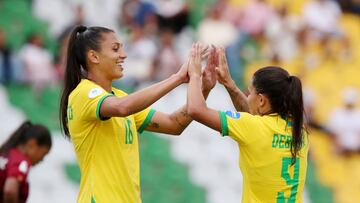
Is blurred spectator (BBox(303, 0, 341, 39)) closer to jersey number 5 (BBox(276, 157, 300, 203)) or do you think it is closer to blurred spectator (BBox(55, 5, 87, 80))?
blurred spectator (BBox(55, 5, 87, 80))

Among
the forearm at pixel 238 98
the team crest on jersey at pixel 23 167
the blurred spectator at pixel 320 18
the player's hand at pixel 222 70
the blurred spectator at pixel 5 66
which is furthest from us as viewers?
the blurred spectator at pixel 320 18

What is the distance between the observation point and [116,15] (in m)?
11.9

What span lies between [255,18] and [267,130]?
7943mm

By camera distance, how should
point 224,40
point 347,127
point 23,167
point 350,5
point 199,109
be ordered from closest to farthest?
point 199,109, point 23,167, point 347,127, point 224,40, point 350,5

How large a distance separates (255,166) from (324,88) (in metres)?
8.14

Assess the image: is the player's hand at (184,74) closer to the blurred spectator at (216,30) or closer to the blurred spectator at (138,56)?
the blurred spectator at (138,56)

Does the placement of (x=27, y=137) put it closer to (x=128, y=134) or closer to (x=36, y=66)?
(x=128, y=134)

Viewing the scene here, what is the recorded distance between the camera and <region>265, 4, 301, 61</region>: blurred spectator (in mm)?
12367

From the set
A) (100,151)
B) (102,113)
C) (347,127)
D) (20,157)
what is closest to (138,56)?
(347,127)

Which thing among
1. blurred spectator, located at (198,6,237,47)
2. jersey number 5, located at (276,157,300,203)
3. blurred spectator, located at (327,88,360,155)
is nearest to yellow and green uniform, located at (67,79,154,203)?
jersey number 5, located at (276,157,300,203)

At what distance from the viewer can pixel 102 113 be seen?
4.61 m

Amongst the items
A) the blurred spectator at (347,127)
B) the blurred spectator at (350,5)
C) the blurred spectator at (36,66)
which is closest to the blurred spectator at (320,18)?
the blurred spectator at (350,5)

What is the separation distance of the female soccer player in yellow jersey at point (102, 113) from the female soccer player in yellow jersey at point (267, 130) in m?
0.26

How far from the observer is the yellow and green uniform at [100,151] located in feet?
15.4
